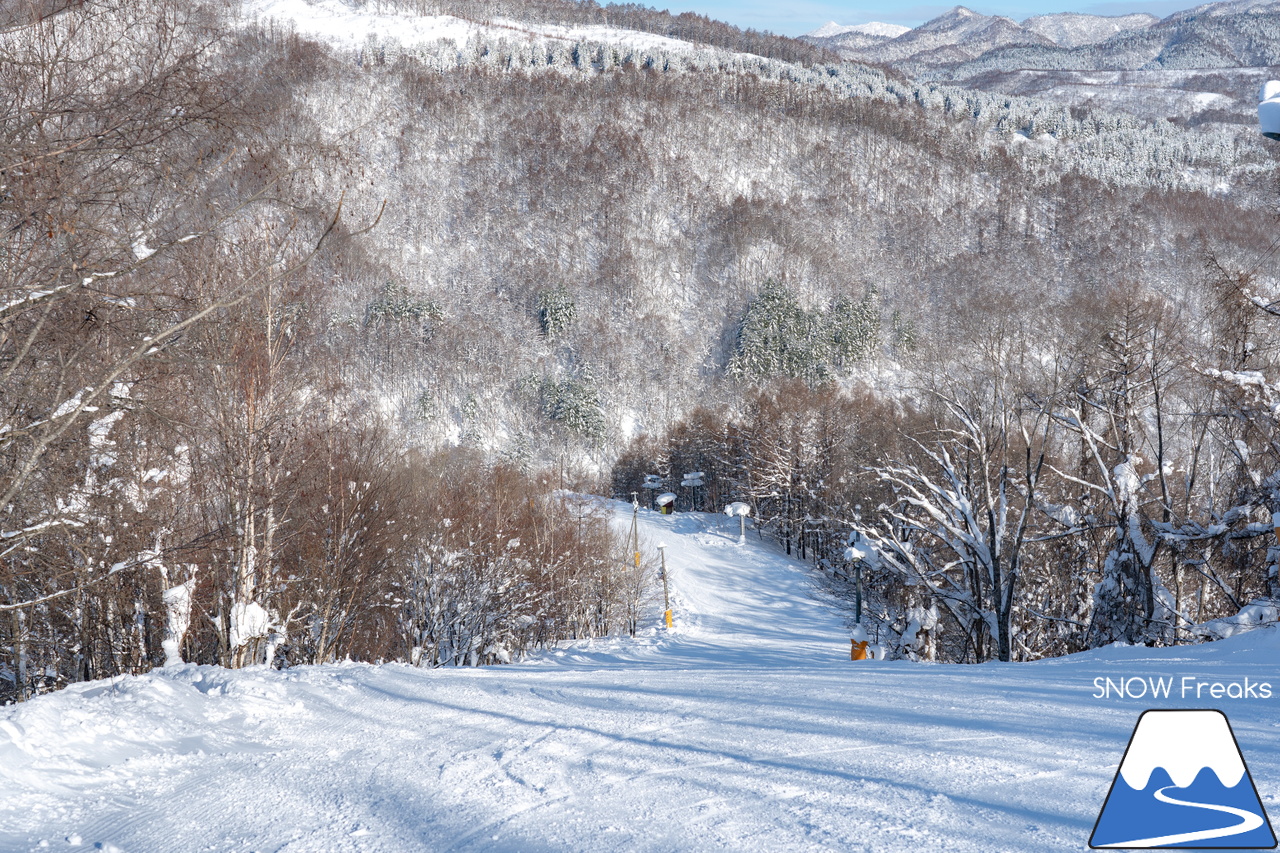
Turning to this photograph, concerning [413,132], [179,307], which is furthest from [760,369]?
[179,307]

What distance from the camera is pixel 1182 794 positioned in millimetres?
2324

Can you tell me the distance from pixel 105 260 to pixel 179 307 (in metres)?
0.84

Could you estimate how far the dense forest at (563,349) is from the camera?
393cm

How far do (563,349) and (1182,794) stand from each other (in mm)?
103382

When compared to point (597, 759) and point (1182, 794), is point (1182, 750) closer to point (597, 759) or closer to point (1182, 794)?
point (1182, 794)

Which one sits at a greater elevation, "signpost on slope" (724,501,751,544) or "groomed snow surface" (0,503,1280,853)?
"groomed snow surface" (0,503,1280,853)

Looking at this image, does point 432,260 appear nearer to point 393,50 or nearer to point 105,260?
point 393,50

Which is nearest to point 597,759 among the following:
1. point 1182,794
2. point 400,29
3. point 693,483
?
point 1182,794

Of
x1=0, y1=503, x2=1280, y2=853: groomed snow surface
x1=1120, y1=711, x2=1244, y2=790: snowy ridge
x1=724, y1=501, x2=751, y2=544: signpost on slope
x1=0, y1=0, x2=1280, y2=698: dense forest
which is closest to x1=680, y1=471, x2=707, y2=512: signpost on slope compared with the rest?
x1=0, y1=0, x2=1280, y2=698: dense forest

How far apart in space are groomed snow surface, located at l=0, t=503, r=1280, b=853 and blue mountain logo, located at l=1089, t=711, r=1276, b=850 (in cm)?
17

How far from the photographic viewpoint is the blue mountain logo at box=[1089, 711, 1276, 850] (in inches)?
89.0

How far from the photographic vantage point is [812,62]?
18988cm

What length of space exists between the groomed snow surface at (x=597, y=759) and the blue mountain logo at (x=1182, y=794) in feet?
0.56

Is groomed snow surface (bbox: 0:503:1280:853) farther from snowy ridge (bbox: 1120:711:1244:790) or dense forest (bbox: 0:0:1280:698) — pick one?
dense forest (bbox: 0:0:1280:698)
